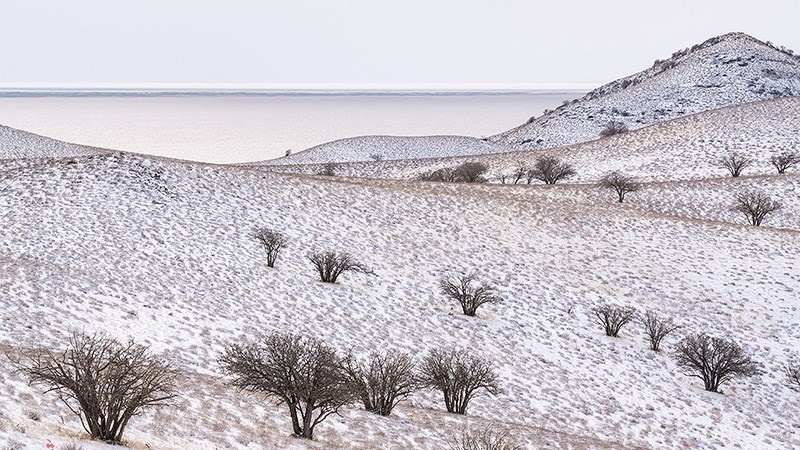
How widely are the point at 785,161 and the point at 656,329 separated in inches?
1419

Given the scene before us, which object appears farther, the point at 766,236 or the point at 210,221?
the point at 766,236

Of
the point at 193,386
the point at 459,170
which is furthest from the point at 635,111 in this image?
the point at 193,386

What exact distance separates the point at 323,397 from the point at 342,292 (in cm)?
1442

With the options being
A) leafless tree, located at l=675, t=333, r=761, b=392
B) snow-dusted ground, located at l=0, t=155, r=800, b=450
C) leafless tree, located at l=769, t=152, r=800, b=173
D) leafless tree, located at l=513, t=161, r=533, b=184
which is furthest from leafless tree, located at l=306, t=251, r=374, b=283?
leafless tree, located at l=769, t=152, r=800, b=173

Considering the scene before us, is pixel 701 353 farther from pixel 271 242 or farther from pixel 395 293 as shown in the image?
pixel 271 242

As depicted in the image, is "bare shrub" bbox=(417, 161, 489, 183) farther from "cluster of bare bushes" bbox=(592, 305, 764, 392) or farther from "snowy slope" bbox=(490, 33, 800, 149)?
"snowy slope" bbox=(490, 33, 800, 149)

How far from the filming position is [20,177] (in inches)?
1366

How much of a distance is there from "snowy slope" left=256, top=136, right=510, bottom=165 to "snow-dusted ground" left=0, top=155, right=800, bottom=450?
146 ft

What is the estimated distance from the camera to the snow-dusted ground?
60.9 feet

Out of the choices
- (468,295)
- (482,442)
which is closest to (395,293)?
(468,295)

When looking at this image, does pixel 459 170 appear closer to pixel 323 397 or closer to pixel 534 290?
pixel 534 290

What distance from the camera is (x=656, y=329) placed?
29844 millimetres

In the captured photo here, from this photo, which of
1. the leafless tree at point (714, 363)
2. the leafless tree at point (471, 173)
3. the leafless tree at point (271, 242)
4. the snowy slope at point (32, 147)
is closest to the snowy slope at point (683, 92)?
the leafless tree at point (471, 173)

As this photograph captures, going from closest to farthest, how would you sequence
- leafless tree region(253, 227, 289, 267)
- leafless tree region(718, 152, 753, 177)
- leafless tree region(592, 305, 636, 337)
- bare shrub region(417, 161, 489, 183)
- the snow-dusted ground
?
the snow-dusted ground → leafless tree region(592, 305, 636, 337) → leafless tree region(253, 227, 289, 267) → leafless tree region(718, 152, 753, 177) → bare shrub region(417, 161, 489, 183)
